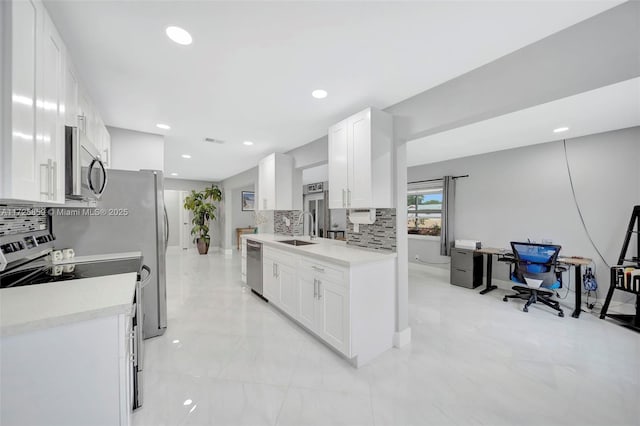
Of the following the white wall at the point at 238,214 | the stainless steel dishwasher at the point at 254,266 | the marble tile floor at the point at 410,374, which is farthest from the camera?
the white wall at the point at 238,214

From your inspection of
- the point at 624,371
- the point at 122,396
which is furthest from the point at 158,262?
the point at 624,371

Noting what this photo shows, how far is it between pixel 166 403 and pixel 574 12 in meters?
3.48

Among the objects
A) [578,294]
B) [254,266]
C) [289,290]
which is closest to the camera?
[289,290]

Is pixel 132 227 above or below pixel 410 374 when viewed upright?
above

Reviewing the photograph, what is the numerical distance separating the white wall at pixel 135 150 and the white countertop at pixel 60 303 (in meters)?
2.56

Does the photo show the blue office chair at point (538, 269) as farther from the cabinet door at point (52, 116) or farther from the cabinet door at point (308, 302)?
the cabinet door at point (52, 116)

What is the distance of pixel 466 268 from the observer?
429cm

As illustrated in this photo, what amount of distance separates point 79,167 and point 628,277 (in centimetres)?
523

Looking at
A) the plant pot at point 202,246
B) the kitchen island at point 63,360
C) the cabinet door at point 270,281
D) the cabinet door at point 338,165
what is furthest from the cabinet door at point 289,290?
the plant pot at point 202,246

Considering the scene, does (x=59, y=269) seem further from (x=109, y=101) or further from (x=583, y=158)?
(x=583, y=158)

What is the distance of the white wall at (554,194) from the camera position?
3293 mm

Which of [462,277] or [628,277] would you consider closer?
[628,277]

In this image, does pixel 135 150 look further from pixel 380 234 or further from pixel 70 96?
pixel 380 234

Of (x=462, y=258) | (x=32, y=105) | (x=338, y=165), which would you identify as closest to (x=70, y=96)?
(x=32, y=105)
